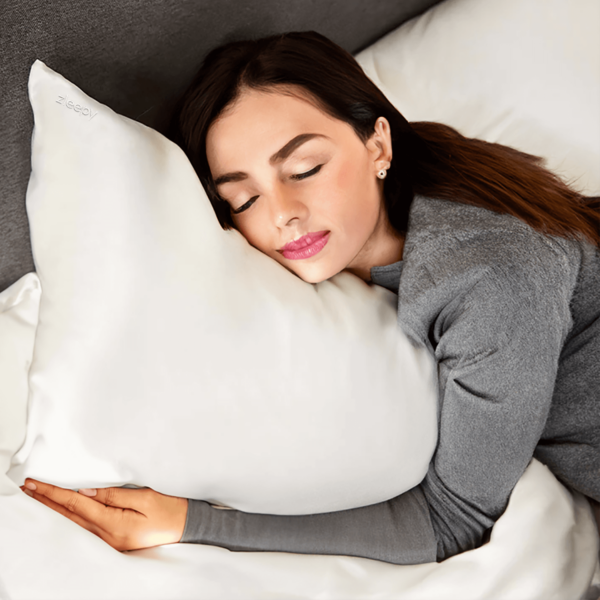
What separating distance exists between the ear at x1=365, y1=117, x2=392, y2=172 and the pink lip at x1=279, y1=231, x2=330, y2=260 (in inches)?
8.2

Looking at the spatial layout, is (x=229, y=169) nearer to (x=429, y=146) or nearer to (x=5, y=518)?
(x=429, y=146)

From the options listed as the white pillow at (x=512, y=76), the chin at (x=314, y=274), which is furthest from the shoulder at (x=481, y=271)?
the white pillow at (x=512, y=76)

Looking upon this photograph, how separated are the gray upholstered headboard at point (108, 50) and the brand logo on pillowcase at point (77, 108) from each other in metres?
0.13

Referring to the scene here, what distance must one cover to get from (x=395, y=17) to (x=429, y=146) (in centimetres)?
51

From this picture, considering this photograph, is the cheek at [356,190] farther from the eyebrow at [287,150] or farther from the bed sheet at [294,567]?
the bed sheet at [294,567]

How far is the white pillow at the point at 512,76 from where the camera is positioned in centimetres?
124

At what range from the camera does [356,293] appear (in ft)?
3.16

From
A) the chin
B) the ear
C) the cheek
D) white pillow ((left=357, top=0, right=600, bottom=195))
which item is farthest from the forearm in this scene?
white pillow ((left=357, top=0, right=600, bottom=195))

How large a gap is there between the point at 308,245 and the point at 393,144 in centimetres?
35

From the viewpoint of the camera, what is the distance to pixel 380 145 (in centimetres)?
106

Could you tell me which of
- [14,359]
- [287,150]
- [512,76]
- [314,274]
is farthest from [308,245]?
[512,76]

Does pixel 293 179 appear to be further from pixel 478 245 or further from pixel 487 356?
pixel 487 356

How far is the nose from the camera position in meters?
0.90

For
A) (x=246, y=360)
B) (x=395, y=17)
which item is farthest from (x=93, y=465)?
(x=395, y=17)
